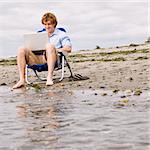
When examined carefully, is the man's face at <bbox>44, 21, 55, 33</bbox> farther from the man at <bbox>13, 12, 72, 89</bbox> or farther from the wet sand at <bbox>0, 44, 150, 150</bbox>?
the wet sand at <bbox>0, 44, 150, 150</bbox>

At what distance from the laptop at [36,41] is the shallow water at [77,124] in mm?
3419

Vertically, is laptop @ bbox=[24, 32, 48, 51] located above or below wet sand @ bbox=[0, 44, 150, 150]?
above

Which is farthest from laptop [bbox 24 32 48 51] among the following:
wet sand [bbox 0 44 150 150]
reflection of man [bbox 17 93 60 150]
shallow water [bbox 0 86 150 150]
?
reflection of man [bbox 17 93 60 150]

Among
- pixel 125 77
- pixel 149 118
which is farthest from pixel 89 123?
pixel 125 77

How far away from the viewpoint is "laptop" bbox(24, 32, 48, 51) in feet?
33.7

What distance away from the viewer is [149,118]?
4723mm

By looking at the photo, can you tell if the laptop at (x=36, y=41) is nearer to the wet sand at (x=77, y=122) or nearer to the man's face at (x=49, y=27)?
the man's face at (x=49, y=27)

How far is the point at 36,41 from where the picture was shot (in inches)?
407

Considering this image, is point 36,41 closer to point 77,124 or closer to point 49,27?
point 49,27

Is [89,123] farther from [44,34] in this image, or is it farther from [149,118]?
[44,34]

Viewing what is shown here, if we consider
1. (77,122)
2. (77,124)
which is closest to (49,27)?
(77,122)

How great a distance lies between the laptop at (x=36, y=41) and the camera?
1027 centimetres

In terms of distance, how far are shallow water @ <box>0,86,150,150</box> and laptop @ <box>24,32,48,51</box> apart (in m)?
3.42

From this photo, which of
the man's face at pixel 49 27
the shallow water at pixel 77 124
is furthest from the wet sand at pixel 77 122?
the man's face at pixel 49 27
